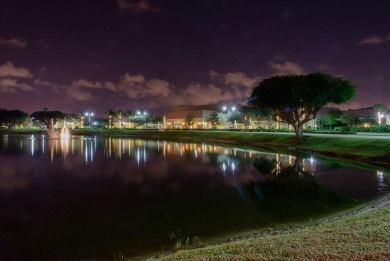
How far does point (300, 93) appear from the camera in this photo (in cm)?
5169

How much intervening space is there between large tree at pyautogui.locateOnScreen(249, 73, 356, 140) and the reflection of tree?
27.7 metres

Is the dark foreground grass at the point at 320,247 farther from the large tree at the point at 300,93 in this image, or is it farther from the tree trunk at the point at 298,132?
the tree trunk at the point at 298,132

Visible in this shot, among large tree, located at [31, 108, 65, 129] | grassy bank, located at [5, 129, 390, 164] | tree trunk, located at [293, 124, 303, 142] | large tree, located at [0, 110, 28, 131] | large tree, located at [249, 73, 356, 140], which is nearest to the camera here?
grassy bank, located at [5, 129, 390, 164]

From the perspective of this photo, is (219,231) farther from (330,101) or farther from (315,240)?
(330,101)

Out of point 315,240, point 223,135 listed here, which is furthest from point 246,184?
point 223,135

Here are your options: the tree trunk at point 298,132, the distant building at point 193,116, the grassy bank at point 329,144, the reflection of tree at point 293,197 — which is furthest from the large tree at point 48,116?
the reflection of tree at point 293,197

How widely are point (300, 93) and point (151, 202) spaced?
40.2 m

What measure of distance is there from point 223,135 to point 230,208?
6574 centimetres

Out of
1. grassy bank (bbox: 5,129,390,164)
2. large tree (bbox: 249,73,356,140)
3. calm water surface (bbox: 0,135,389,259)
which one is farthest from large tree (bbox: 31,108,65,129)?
calm water surface (bbox: 0,135,389,259)

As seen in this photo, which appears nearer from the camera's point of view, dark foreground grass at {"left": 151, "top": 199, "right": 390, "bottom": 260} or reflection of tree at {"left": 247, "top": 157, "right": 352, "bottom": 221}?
dark foreground grass at {"left": 151, "top": 199, "right": 390, "bottom": 260}

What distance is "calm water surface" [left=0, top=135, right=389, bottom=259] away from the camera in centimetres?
1182

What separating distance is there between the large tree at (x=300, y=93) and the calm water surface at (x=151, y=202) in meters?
23.1

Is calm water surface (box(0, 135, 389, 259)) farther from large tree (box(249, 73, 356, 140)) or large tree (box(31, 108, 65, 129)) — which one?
large tree (box(31, 108, 65, 129))

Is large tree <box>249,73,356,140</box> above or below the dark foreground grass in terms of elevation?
above
